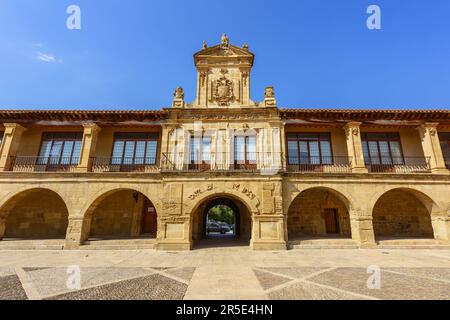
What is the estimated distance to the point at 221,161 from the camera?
12141mm

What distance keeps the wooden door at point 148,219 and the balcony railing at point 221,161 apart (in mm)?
3824

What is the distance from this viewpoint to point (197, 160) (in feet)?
40.3

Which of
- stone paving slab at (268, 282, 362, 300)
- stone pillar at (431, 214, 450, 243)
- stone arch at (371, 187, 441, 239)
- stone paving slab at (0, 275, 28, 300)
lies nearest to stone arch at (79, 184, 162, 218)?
stone paving slab at (0, 275, 28, 300)

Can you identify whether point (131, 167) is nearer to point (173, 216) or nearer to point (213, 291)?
point (173, 216)

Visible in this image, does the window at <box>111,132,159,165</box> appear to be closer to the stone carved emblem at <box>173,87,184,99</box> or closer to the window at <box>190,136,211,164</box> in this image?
the window at <box>190,136,211,164</box>

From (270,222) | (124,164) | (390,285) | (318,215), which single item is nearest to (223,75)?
(124,164)

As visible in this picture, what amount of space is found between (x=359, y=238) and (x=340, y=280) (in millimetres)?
7111

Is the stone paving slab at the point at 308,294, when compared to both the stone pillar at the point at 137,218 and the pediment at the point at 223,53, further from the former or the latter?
the pediment at the point at 223,53

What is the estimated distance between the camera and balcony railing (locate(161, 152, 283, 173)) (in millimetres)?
11914
